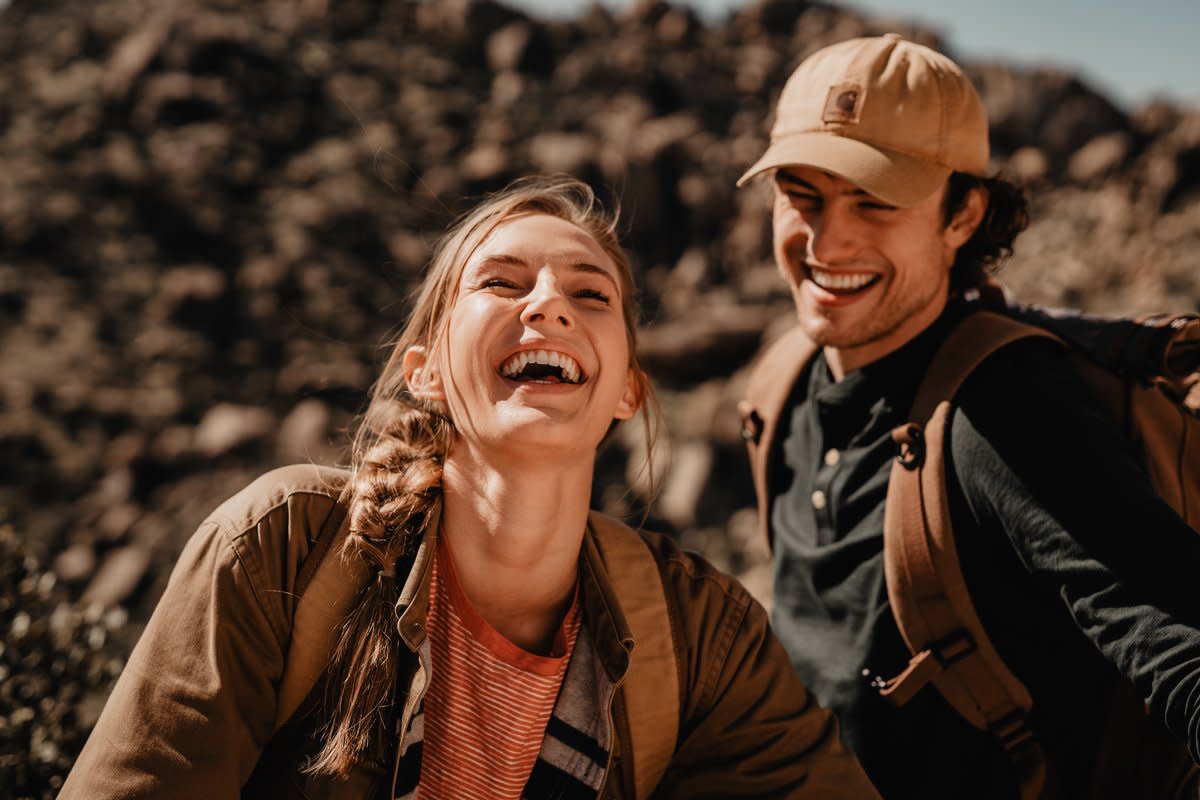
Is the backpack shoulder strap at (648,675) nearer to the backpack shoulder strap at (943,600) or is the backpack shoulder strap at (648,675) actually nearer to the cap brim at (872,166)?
the backpack shoulder strap at (943,600)

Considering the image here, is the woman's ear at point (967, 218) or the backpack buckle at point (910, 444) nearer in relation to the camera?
the backpack buckle at point (910, 444)

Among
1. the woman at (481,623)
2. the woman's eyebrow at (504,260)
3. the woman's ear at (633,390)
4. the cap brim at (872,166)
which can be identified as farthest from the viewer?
the cap brim at (872,166)

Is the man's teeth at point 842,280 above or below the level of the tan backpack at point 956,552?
above

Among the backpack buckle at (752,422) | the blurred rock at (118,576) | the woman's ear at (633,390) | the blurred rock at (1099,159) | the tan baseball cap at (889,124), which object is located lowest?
the blurred rock at (118,576)

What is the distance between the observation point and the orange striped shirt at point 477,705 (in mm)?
1836

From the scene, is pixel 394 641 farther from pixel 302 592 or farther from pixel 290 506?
pixel 290 506

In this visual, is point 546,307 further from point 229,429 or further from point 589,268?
point 229,429

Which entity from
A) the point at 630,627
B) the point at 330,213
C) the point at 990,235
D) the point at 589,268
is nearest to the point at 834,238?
the point at 990,235

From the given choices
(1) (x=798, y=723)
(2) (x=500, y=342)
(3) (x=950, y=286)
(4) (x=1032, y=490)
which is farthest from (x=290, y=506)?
(3) (x=950, y=286)

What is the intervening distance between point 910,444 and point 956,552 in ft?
0.93

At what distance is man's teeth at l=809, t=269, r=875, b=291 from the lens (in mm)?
2559

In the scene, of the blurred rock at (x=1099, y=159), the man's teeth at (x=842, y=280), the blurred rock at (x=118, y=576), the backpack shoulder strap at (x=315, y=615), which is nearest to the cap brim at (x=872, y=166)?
the man's teeth at (x=842, y=280)

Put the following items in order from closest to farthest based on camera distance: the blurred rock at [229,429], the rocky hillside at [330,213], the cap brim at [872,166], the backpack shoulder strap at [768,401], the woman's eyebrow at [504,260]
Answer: the woman's eyebrow at [504,260] → the cap brim at [872,166] → the backpack shoulder strap at [768,401] → the rocky hillside at [330,213] → the blurred rock at [229,429]

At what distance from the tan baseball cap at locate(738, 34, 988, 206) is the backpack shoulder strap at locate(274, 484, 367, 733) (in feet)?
5.20
